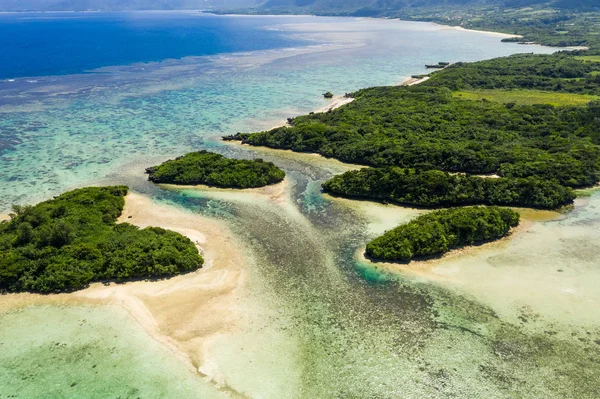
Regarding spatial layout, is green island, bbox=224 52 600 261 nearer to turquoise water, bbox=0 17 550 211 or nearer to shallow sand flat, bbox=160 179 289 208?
shallow sand flat, bbox=160 179 289 208

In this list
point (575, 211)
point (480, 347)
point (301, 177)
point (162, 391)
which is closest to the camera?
point (162, 391)

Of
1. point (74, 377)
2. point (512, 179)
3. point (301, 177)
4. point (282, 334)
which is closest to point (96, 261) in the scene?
point (74, 377)

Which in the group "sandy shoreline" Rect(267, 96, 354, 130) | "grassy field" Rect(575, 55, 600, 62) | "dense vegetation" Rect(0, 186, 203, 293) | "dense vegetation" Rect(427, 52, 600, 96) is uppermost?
"grassy field" Rect(575, 55, 600, 62)

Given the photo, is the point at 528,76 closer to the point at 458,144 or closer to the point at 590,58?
the point at 590,58

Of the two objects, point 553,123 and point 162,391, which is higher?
point 553,123

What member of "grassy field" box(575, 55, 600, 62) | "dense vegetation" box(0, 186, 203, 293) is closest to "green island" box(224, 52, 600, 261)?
"dense vegetation" box(0, 186, 203, 293)

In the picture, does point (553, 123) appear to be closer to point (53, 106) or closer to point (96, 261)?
point (96, 261)
